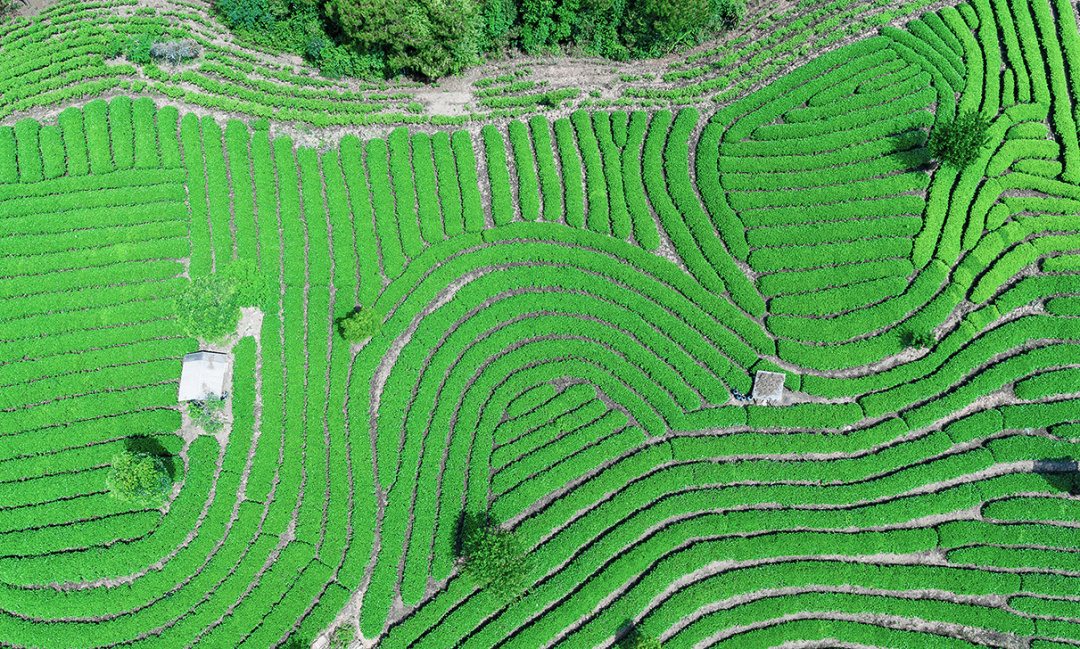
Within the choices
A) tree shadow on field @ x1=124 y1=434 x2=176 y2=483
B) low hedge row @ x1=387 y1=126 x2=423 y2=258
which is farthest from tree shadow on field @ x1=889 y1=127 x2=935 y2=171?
tree shadow on field @ x1=124 y1=434 x2=176 y2=483

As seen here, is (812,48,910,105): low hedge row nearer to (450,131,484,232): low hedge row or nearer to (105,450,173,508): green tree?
(450,131,484,232): low hedge row

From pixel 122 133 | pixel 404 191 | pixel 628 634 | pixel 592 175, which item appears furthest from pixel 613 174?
pixel 122 133

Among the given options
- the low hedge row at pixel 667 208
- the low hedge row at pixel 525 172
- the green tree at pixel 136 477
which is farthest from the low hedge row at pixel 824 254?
the green tree at pixel 136 477

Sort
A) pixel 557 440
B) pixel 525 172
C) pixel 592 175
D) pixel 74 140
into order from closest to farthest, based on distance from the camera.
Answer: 1. pixel 557 440
2. pixel 74 140
3. pixel 525 172
4. pixel 592 175

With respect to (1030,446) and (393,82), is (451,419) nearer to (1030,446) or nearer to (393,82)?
(393,82)

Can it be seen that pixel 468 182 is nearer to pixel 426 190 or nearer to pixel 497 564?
pixel 426 190

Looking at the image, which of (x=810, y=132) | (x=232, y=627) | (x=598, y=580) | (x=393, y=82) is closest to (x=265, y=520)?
(x=232, y=627)
